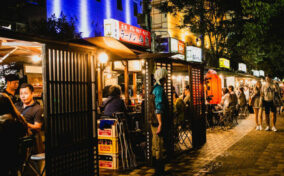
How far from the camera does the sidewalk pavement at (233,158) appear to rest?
674 centimetres

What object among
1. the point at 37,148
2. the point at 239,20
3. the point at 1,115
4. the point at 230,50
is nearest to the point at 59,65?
the point at 1,115

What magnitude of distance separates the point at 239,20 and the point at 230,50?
4.15 meters

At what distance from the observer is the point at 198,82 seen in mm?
10062

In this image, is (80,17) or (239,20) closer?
(80,17)

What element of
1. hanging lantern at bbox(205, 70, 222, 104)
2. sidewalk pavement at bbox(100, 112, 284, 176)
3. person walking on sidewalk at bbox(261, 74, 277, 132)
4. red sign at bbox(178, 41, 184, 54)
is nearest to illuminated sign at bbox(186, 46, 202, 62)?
red sign at bbox(178, 41, 184, 54)

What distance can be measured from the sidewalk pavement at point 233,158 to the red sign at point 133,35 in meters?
7.99

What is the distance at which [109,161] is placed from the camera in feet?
23.3

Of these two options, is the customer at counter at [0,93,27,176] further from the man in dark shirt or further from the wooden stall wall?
the man in dark shirt

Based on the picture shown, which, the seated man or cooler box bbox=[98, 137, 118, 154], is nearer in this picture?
the seated man

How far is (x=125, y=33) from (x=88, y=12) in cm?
431

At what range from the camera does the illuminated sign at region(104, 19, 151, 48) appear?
15.3 m

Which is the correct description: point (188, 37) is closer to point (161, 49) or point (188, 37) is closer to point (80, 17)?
point (161, 49)

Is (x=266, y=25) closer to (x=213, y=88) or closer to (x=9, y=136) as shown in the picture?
(x=213, y=88)

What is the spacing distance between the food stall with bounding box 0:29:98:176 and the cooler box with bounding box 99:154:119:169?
4.76 ft
